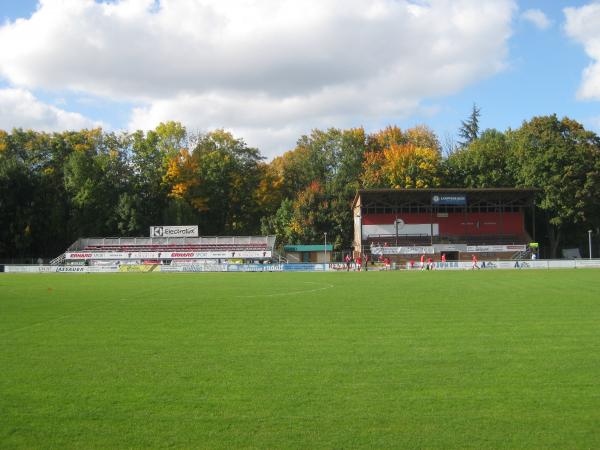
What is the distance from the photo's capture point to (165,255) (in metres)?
58.3

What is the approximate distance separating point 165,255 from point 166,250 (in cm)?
185

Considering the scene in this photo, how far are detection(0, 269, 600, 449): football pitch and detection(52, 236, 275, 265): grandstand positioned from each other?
41.5 m

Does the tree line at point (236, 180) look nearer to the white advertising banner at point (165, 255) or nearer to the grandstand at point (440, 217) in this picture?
the grandstand at point (440, 217)

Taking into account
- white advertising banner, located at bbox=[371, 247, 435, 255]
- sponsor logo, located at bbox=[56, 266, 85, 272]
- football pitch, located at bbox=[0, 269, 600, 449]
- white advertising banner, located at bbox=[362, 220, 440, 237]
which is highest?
white advertising banner, located at bbox=[362, 220, 440, 237]

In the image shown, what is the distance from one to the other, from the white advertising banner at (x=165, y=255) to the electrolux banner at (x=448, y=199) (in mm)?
20870

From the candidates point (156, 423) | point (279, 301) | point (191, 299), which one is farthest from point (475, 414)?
point (191, 299)

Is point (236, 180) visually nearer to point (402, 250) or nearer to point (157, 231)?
point (157, 231)

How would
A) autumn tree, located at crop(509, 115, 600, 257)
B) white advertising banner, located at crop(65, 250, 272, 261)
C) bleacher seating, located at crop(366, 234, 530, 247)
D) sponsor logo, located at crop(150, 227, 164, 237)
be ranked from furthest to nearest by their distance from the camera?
sponsor logo, located at crop(150, 227, 164, 237), bleacher seating, located at crop(366, 234, 530, 247), autumn tree, located at crop(509, 115, 600, 257), white advertising banner, located at crop(65, 250, 272, 261)

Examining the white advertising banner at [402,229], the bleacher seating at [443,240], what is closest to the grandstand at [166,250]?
the white advertising banner at [402,229]

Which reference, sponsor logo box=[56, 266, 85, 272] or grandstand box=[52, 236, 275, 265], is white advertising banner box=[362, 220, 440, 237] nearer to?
grandstand box=[52, 236, 275, 265]

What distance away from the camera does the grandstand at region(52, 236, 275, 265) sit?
57.6 m

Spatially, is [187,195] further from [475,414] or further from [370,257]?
[475,414]

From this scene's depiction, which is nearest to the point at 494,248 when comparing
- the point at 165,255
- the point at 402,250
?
the point at 402,250

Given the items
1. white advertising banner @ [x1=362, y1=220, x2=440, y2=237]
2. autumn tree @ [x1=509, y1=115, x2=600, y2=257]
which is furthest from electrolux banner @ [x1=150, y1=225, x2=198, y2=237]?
autumn tree @ [x1=509, y1=115, x2=600, y2=257]
